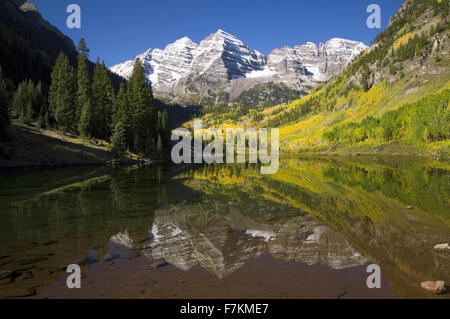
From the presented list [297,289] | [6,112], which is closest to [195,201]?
[297,289]

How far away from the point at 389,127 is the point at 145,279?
129 metres

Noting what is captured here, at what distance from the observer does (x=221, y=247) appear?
11719mm

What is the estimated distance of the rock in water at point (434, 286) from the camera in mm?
7449

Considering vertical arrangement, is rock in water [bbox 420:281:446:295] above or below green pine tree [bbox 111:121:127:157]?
below

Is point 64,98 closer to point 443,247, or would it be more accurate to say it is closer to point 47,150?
point 47,150

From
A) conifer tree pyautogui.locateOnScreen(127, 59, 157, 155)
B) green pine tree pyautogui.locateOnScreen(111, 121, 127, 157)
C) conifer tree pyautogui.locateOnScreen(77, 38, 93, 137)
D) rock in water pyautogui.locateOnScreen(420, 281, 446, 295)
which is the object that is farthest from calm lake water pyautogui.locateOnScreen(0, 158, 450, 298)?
conifer tree pyautogui.locateOnScreen(127, 59, 157, 155)

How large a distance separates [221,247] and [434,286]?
718 cm

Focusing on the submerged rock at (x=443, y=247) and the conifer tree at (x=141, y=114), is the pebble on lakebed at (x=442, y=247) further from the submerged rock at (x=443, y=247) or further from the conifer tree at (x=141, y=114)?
the conifer tree at (x=141, y=114)

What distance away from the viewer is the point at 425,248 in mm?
11078

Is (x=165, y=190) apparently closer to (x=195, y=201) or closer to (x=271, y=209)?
(x=195, y=201)

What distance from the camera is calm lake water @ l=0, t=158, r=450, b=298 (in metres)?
8.05

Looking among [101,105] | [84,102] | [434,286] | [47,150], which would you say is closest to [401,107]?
[101,105]

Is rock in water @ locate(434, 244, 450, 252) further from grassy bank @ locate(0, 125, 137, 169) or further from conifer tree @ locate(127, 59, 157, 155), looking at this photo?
conifer tree @ locate(127, 59, 157, 155)

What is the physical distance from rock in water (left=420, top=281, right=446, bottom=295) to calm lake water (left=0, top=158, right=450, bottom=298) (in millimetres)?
193
